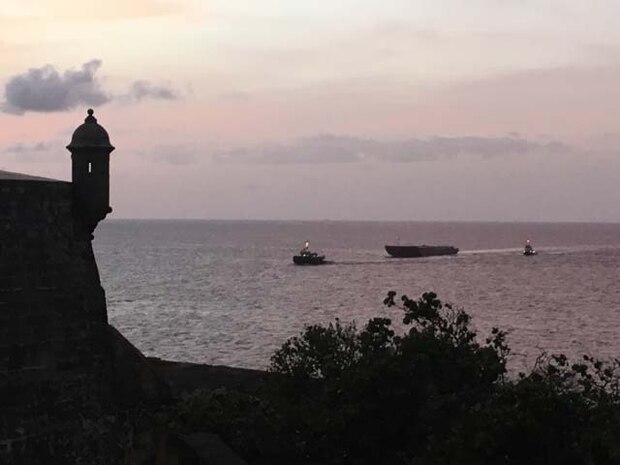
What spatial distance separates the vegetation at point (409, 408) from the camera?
16.2 m

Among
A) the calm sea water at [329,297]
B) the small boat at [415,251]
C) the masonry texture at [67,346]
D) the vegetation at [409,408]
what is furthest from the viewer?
the small boat at [415,251]

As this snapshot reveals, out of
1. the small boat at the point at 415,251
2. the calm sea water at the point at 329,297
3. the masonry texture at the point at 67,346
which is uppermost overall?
the masonry texture at the point at 67,346

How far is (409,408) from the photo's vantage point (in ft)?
65.2

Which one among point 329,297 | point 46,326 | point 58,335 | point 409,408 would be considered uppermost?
point 46,326

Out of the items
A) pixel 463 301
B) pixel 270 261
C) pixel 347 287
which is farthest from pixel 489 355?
pixel 270 261

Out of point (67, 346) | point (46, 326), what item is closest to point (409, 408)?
point (67, 346)

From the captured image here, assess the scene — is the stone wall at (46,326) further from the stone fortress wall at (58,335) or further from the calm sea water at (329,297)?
the calm sea water at (329,297)

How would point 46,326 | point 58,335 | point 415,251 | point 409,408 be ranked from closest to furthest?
point 46,326 → point 58,335 → point 409,408 → point 415,251

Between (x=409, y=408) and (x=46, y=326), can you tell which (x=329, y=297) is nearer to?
(x=409, y=408)

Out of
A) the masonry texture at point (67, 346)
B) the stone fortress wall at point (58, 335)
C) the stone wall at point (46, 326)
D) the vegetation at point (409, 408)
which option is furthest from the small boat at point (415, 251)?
the stone wall at point (46, 326)

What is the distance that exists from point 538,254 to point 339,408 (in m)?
167

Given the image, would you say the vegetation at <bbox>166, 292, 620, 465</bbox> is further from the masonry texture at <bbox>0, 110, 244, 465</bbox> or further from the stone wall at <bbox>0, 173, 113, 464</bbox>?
the stone wall at <bbox>0, 173, 113, 464</bbox>

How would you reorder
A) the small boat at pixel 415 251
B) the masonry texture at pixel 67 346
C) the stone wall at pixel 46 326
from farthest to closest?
1. the small boat at pixel 415 251
2. the masonry texture at pixel 67 346
3. the stone wall at pixel 46 326

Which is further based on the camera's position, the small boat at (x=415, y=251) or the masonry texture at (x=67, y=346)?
the small boat at (x=415, y=251)
